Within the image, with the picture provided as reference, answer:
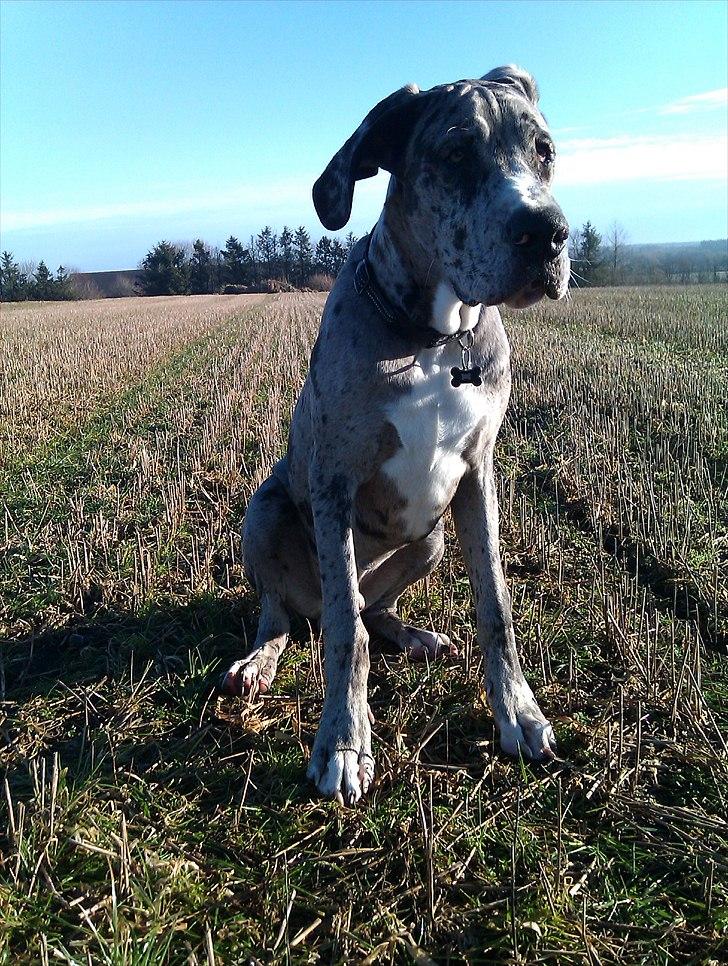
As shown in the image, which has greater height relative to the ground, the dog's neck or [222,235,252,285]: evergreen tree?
[222,235,252,285]: evergreen tree

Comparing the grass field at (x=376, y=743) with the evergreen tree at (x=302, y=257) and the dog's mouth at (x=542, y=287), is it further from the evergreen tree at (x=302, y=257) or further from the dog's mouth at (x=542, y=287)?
the evergreen tree at (x=302, y=257)

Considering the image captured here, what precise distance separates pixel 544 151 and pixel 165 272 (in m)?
60.4

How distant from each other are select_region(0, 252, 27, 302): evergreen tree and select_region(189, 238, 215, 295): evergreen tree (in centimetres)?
1419

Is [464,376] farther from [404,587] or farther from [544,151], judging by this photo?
[404,587]

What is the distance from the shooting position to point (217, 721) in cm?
326

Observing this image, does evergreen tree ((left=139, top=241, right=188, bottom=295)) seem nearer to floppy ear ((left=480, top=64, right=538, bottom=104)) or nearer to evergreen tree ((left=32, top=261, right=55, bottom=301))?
evergreen tree ((left=32, top=261, right=55, bottom=301))

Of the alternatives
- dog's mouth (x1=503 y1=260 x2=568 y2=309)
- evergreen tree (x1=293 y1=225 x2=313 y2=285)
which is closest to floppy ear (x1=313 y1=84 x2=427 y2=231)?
dog's mouth (x1=503 y1=260 x2=568 y2=309)

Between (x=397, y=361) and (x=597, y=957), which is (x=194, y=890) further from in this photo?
(x=397, y=361)

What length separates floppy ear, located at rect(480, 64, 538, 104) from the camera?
129 inches

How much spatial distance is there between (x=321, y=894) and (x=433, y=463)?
159 cm

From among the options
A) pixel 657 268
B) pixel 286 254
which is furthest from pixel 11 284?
pixel 657 268

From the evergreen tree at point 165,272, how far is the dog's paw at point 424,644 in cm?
5841

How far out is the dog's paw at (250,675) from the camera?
3412 millimetres

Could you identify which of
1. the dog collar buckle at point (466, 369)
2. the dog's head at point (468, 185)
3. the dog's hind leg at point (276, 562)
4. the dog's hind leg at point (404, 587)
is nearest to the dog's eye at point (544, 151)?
the dog's head at point (468, 185)
